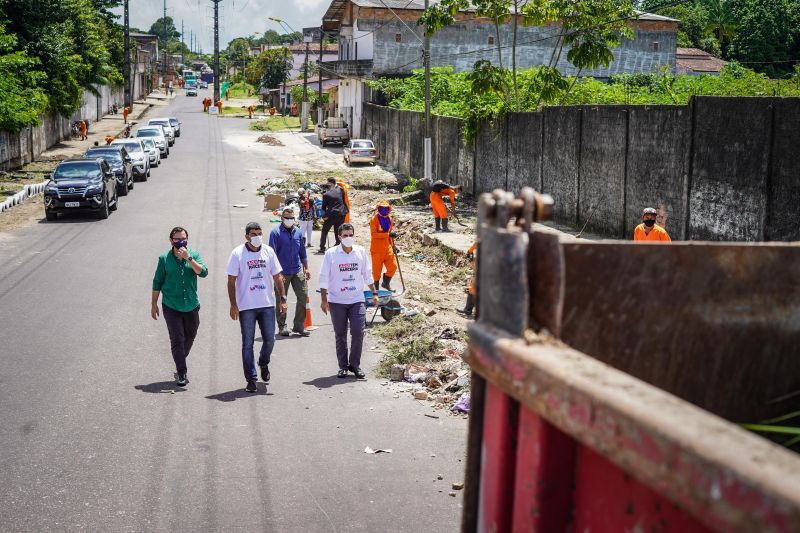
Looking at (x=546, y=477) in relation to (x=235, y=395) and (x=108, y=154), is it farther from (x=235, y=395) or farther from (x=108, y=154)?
(x=108, y=154)

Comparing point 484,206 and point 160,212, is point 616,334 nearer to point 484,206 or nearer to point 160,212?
point 484,206

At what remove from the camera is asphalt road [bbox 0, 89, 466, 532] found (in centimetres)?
674

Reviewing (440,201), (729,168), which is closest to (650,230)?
(729,168)

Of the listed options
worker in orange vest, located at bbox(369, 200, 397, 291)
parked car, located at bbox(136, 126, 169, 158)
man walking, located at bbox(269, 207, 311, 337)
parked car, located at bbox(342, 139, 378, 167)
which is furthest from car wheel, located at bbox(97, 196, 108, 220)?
parked car, located at bbox(136, 126, 169, 158)

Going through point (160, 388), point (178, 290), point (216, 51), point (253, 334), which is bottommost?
point (160, 388)

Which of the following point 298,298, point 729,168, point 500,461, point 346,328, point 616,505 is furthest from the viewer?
point 729,168

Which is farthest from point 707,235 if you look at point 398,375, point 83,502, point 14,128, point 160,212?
point 14,128

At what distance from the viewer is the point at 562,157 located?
21.3m

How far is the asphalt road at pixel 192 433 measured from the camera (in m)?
6.74

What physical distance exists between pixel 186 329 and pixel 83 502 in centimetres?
365

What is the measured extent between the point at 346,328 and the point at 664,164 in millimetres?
8292

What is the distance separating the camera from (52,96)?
4219 centimetres

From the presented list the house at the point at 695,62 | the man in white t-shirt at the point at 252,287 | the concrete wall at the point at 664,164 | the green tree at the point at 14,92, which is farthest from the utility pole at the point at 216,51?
the man in white t-shirt at the point at 252,287

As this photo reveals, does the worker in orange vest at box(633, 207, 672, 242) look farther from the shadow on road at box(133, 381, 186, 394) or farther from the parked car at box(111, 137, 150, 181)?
the parked car at box(111, 137, 150, 181)
